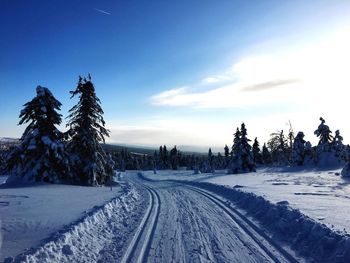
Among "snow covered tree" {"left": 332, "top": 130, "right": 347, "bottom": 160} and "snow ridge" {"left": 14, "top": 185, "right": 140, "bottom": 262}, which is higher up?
"snow covered tree" {"left": 332, "top": 130, "right": 347, "bottom": 160}

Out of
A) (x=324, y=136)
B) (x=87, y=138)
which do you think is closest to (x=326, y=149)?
(x=324, y=136)

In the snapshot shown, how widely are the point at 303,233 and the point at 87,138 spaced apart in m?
23.7

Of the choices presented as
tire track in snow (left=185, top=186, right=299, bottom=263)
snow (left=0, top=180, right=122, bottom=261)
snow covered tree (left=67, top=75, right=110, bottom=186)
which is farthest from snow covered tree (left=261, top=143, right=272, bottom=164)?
snow (left=0, top=180, right=122, bottom=261)

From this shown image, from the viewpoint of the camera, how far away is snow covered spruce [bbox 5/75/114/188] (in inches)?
1019

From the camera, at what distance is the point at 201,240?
9609 mm

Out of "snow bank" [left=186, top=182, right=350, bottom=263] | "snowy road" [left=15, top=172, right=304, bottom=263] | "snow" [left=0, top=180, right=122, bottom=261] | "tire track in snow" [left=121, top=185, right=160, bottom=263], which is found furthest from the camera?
"snow" [left=0, top=180, right=122, bottom=261]

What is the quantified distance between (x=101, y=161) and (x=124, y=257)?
23.7 metres

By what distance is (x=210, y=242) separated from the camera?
30.7 feet

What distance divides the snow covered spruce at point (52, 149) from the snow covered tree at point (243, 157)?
29.7m

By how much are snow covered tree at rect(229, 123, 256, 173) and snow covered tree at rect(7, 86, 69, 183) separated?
1326 inches

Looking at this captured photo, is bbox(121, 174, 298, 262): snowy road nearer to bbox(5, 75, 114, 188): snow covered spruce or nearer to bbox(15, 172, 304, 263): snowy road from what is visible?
bbox(15, 172, 304, 263): snowy road

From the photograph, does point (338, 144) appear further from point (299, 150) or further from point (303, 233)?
point (303, 233)

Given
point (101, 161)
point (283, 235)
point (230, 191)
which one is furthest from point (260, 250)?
point (101, 161)

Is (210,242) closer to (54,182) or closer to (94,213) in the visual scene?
(94,213)
